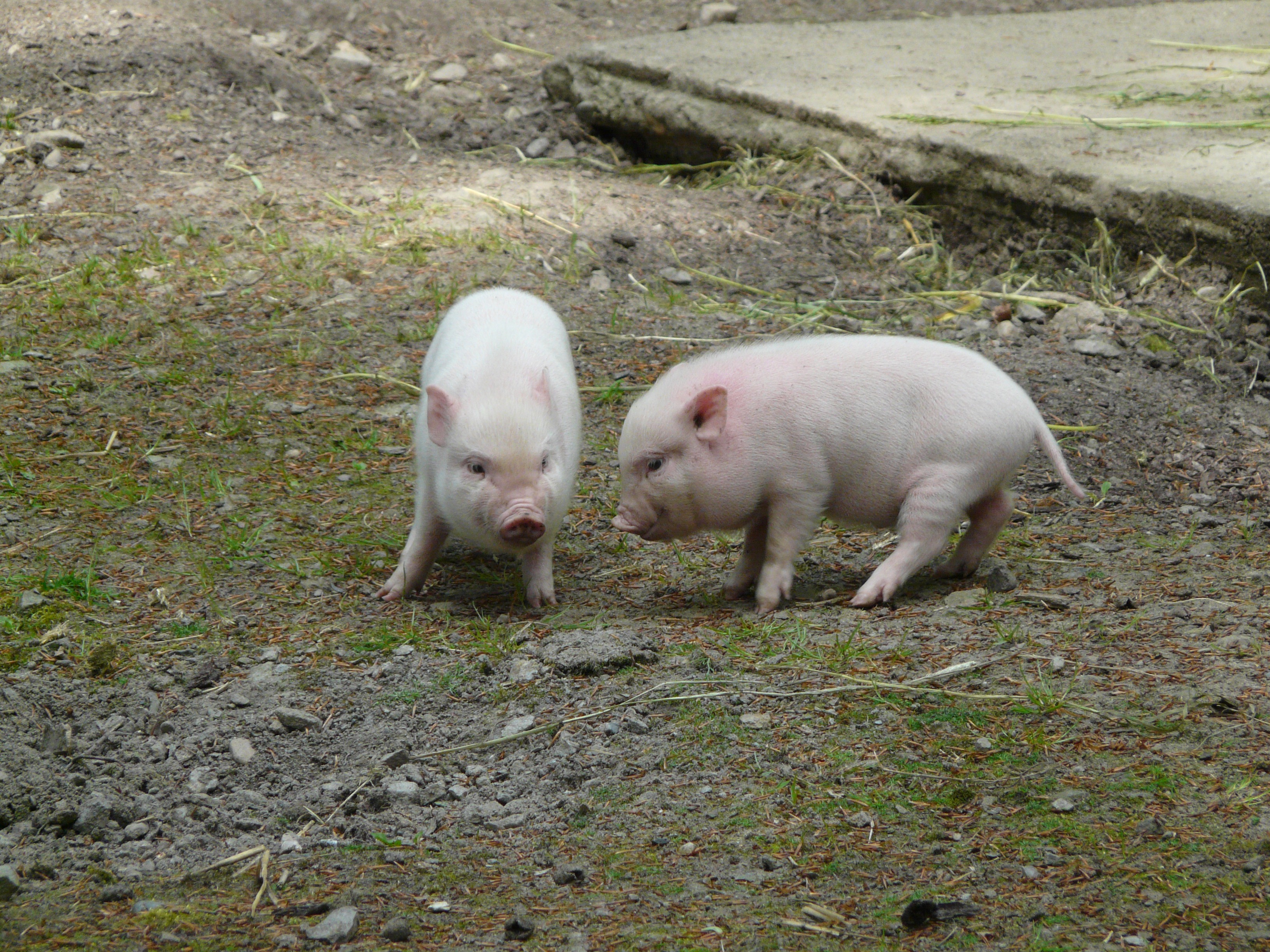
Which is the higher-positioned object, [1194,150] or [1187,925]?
[1194,150]

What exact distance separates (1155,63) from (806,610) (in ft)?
22.7

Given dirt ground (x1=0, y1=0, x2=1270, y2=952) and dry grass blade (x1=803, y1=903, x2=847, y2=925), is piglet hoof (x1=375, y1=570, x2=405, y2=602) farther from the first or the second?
dry grass blade (x1=803, y1=903, x2=847, y2=925)

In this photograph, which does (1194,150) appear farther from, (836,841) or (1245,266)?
(836,841)

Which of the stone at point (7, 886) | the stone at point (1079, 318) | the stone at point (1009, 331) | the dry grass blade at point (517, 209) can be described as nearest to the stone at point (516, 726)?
the stone at point (7, 886)

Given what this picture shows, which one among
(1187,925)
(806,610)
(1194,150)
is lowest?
(806,610)

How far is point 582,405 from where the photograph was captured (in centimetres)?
598

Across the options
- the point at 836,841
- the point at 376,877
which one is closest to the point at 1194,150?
the point at 836,841

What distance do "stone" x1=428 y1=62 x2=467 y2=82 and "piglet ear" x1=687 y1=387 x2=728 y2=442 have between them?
21.7ft

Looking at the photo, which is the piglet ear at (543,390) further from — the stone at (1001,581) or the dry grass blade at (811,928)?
the dry grass blade at (811,928)

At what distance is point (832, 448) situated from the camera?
4391 millimetres

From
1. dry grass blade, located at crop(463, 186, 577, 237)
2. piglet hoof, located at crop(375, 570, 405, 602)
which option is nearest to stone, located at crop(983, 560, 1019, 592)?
piglet hoof, located at crop(375, 570, 405, 602)

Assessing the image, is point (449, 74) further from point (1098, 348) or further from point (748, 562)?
point (748, 562)

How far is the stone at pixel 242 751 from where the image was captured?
11.1 ft

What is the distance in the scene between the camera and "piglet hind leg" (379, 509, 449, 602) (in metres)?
4.53
